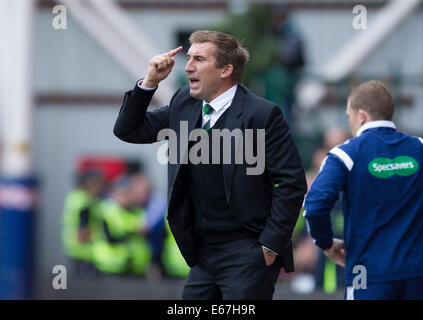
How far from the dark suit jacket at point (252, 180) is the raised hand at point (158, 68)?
61 mm

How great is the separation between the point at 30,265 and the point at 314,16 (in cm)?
575

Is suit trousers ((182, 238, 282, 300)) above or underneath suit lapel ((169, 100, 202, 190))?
underneath

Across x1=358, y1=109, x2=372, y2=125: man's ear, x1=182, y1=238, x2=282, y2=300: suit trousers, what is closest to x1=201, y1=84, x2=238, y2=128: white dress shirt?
x1=182, y1=238, x2=282, y2=300: suit trousers

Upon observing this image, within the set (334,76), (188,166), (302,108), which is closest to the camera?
(188,166)

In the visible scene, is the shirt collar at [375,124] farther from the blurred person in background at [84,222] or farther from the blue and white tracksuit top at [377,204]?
the blurred person in background at [84,222]

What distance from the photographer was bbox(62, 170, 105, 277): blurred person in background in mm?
11984

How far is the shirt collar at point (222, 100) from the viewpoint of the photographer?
507cm

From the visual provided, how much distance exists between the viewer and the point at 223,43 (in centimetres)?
511

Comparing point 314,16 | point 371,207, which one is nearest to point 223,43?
point 371,207

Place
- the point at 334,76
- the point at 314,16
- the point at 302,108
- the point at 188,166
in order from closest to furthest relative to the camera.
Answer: the point at 188,166 < the point at 302,108 < the point at 334,76 < the point at 314,16

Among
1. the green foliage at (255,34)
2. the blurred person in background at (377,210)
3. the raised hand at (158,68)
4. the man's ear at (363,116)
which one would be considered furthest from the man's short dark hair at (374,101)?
the green foliage at (255,34)

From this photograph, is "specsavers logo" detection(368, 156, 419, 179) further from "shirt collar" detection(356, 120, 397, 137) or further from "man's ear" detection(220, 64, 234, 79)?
"man's ear" detection(220, 64, 234, 79)

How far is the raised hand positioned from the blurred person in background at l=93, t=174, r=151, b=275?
270 inches
